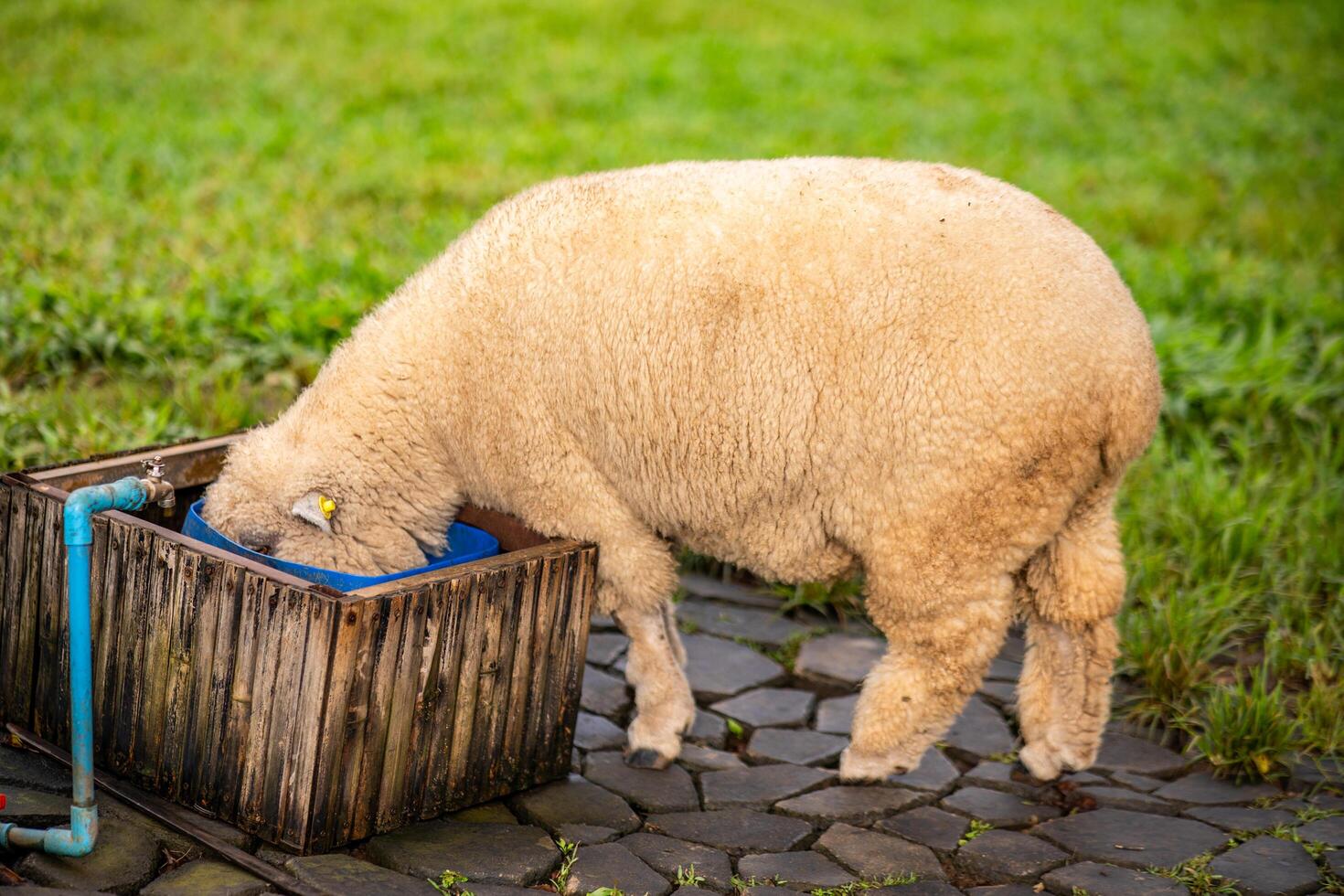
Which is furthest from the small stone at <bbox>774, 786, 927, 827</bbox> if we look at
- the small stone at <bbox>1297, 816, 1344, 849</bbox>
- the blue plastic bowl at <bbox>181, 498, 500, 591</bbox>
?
the blue plastic bowl at <bbox>181, 498, 500, 591</bbox>

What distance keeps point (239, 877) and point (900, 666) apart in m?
1.79

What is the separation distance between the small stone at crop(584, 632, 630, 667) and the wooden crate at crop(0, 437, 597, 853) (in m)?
0.85

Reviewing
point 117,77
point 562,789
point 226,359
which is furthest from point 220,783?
point 117,77

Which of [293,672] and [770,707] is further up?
[293,672]

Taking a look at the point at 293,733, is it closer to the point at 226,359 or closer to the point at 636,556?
the point at 636,556

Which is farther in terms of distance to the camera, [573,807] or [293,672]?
[573,807]

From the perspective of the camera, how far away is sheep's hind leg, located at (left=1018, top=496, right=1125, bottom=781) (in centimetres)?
370

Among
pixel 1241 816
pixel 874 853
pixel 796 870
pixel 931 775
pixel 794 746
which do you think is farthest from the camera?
pixel 794 746

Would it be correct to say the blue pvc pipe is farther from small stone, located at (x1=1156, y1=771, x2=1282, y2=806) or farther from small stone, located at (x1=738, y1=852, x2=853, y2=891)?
small stone, located at (x1=1156, y1=771, x2=1282, y2=806)

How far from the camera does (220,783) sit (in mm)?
3172

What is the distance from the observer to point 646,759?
3840 millimetres

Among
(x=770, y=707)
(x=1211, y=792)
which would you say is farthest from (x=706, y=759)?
(x=1211, y=792)

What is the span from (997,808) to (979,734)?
476 mm

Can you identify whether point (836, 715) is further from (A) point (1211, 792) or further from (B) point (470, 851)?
(B) point (470, 851)
